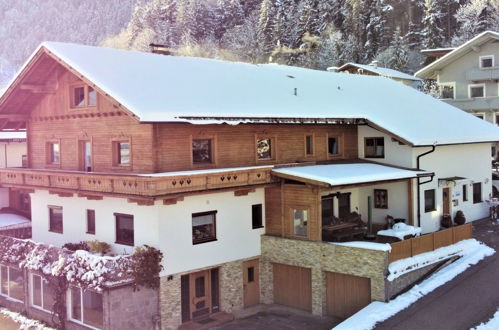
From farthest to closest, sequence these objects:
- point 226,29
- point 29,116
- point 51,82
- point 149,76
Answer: point 226,29 → point 29,116 → point 51,82 → point 149,76

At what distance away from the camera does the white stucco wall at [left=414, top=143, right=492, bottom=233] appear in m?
26.9

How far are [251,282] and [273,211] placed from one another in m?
3.12

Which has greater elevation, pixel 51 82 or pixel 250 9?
pixel 250 9

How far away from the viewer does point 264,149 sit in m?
23.9

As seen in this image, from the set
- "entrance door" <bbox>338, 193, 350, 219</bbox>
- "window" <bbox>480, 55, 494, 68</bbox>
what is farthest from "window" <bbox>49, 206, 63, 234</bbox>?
"window" <bbox>480, 55, 494, 68</bbox>

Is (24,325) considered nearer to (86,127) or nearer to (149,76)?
(86,127)

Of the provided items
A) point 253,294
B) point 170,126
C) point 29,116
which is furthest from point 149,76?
point 253,294

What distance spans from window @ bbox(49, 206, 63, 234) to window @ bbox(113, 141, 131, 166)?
441 cm

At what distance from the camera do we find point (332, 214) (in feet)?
83.6

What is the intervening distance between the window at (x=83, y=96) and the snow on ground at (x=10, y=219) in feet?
26.2

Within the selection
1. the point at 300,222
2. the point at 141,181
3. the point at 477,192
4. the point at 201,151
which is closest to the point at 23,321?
the point at 141,181

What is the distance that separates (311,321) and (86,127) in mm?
11948

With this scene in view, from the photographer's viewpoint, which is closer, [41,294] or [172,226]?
[172,226]

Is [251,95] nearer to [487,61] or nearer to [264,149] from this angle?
[264,149]
